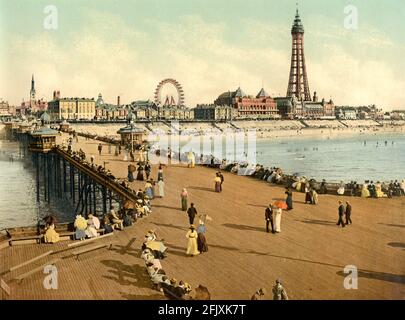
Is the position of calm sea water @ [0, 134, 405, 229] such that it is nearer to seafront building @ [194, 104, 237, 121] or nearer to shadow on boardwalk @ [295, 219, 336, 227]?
shadow on boardwalk @ [295, 219, 336, 227]

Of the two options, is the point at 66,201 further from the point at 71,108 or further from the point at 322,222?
the point at 71,108

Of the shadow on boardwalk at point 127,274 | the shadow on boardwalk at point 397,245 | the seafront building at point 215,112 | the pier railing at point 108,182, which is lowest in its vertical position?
the shadow on boardwalk at point 127,274

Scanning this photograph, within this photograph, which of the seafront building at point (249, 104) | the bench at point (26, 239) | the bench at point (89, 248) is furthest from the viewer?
the seafront building at point (249, 104)

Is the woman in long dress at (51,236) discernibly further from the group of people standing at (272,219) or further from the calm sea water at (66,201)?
the calm sea water at (66,201)

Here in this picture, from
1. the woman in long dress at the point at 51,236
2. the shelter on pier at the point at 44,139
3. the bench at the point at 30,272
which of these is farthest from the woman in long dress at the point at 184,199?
the shelter on pier at the point at 44,139

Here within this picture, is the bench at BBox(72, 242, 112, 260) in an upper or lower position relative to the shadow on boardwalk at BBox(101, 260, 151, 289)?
upper

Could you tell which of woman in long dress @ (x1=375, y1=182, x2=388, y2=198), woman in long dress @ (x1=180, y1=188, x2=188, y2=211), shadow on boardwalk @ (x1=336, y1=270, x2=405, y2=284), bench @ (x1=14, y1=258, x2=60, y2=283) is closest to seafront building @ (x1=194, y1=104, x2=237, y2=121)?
woman in long dress @ (x1=375, y1=182, x2=388, y2=198)
